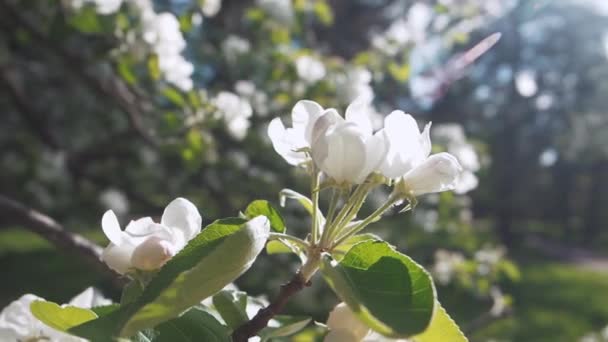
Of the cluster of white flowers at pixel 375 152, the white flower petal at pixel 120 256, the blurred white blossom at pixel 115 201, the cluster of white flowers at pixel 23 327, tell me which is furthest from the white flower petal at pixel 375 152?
the blurred white blossom at pixel 115 201

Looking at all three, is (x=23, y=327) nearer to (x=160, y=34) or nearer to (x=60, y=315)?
(x=60, y=315)

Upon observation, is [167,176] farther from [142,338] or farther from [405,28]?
[142,338]

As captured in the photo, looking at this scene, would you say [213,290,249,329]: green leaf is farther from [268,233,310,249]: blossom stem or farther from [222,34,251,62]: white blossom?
[222,34,251,62]: white blossom

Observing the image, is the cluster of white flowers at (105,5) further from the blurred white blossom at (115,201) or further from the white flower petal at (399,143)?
the blurred white blossom at (115,201)

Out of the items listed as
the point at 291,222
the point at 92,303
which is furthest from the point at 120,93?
the point at 92,303

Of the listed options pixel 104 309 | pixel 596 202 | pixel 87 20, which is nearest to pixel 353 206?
pixel 104 309

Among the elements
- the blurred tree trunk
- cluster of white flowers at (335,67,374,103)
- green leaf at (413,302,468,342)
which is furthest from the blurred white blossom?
the blurred tree trunk
